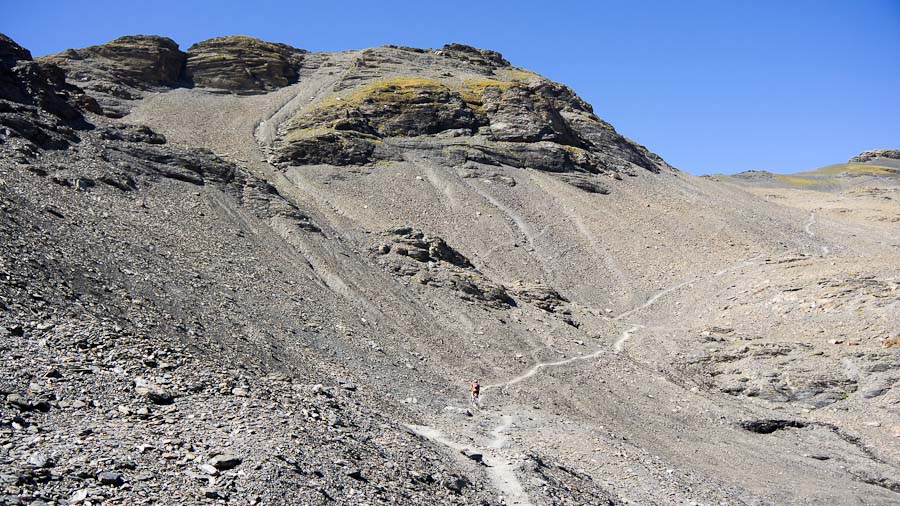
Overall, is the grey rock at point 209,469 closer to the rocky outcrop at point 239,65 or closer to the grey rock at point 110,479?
the grey rock at point 110,479

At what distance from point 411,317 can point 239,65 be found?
6268 cm

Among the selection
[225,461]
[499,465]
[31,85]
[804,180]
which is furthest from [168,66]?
[804,180]

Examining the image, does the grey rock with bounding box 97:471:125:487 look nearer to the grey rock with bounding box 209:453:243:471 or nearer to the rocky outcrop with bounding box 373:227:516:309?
the grey rock with bounding box 209:453:243:471

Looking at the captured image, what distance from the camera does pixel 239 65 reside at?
87438 mm

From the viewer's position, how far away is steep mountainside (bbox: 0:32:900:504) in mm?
14891

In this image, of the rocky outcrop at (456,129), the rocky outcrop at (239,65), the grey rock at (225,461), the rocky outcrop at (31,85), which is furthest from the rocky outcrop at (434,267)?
the rocky outcrop at (239,65)

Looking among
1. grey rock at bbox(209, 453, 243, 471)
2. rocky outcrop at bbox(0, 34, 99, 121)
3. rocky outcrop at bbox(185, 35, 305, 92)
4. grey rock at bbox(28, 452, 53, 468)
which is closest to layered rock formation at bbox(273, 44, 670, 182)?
rocky outcrop at bbox(185, 35, 305, 92)

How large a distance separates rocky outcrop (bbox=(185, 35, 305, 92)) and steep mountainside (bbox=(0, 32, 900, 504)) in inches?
532

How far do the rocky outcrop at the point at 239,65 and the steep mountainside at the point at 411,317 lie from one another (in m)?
13.5

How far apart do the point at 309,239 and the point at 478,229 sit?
1626cm

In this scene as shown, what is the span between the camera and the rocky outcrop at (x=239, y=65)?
85188 mm

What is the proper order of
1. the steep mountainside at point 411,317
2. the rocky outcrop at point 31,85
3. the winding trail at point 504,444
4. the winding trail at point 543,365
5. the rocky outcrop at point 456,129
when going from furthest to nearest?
the rocky outcrop at point 456,129 < the rocky outcrop at point 31,85 < the winding trail at point 543,365 < the winding trail at point 504,444 < the steep mountainside at point 411,317

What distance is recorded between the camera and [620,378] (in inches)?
1305

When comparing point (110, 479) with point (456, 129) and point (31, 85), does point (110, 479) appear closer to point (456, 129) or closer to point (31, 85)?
point (31, 85)
